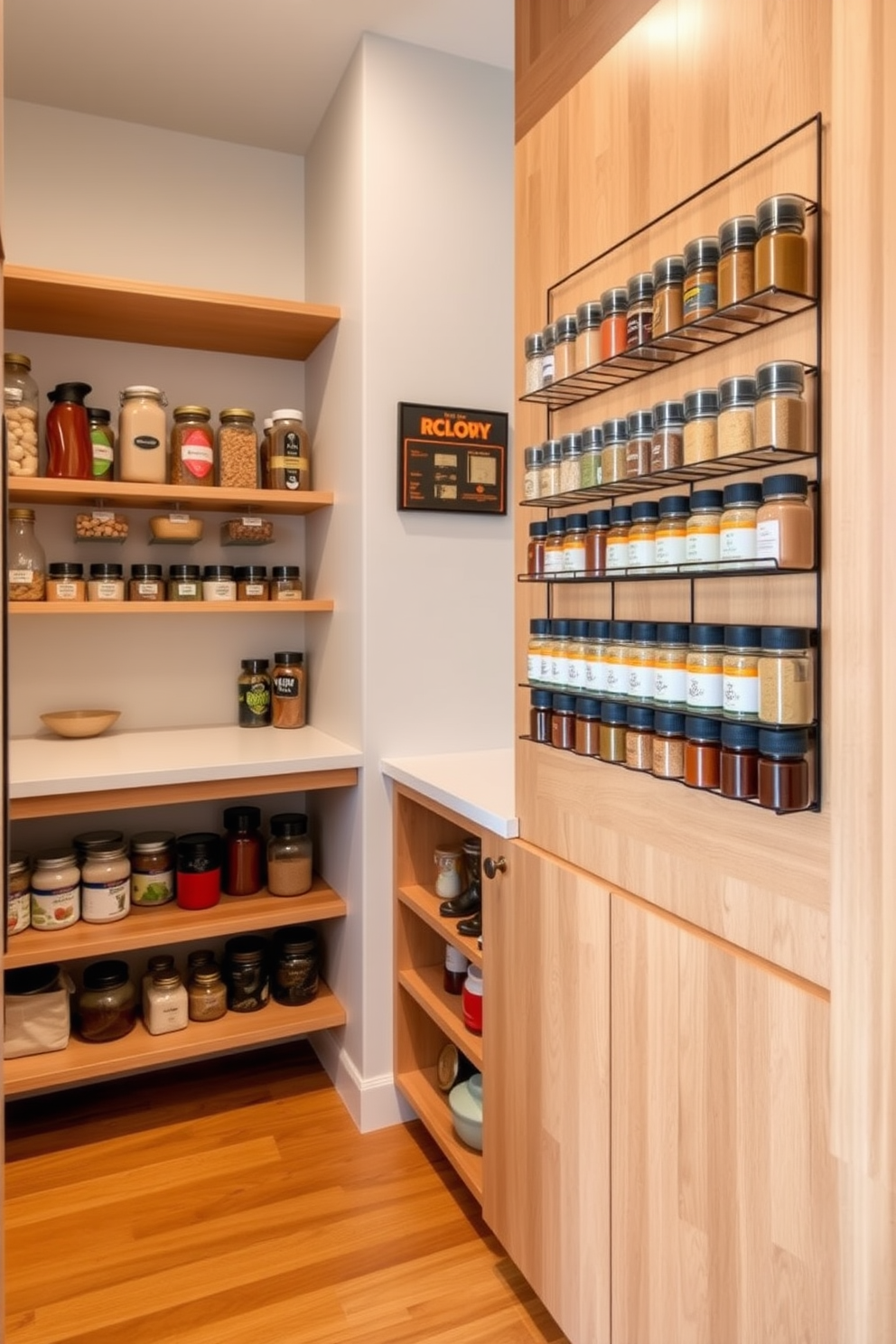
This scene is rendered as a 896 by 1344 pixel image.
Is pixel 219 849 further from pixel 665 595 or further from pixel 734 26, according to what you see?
pixel 734 26

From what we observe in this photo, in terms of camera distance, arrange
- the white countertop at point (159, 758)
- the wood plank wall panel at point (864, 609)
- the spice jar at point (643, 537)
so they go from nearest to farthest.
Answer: the wood plank wall panel at point (864, 609)
the spice jar at point (643, 537)
the white countertop at point (159, 758)

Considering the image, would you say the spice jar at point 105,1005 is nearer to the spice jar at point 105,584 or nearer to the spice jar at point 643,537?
the spice jar at point 105,584

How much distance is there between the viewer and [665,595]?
48.1 inches

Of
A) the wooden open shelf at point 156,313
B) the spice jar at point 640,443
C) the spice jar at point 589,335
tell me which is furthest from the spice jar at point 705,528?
the wooden open shelf at point 156,313

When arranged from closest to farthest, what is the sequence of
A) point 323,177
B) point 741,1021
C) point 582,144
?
1. point 741,1021
2. point 582,144
3. point 323,177

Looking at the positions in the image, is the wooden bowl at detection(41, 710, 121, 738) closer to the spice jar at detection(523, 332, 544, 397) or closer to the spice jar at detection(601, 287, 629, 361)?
the spice jar at detection(523, 332, 544, 397)

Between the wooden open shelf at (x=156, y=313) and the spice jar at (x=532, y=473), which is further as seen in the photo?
the wooden open shelf at (x=156, y=313)

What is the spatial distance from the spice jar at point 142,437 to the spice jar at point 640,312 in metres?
1.48

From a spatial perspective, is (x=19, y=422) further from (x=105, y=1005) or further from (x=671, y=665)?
(x=671, y=665)

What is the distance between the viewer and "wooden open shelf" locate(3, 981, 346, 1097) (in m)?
2.04

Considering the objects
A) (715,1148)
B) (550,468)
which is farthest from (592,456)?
(715,1148)

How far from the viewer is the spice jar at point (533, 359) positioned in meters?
1.43

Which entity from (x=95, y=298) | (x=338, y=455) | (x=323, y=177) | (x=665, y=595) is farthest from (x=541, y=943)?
(x=323, y=177)

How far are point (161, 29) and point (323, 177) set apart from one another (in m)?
0.52
